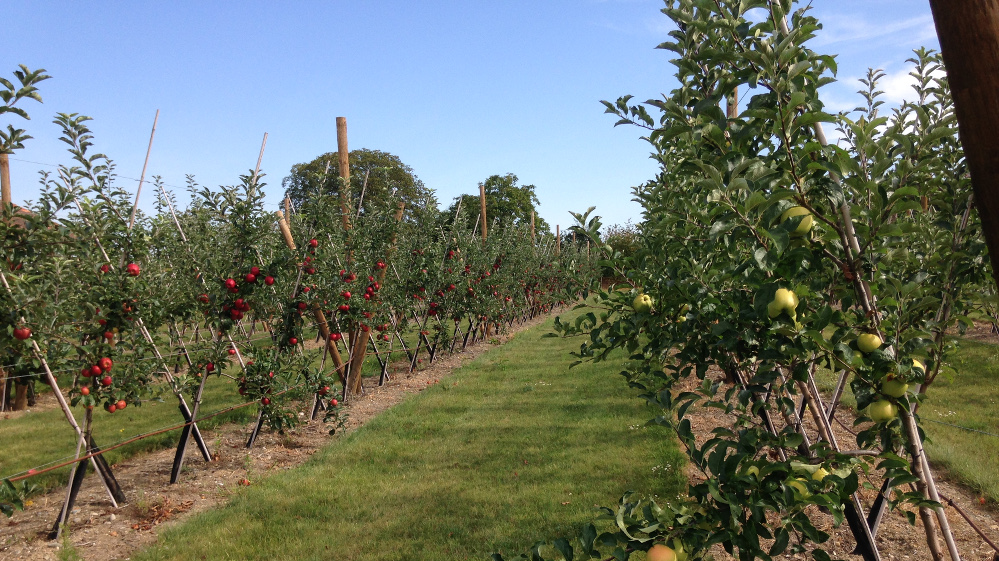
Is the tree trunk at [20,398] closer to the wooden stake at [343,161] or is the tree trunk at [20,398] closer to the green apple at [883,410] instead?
the wooden stake at [343,161]

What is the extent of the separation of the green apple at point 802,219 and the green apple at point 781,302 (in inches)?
6.9

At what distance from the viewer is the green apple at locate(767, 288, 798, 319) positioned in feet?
4.84

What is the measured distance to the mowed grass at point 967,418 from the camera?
14.1 feet

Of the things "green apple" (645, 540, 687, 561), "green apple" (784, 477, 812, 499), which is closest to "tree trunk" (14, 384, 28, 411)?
"green apple" (645, 540, 687, 561)

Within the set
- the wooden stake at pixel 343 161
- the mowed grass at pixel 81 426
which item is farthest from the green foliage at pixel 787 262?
the wooden stake at pixel 343 161

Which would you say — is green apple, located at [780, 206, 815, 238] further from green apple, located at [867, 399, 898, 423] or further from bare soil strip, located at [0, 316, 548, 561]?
bare soil strip, located at [0, 316, 548, 561]

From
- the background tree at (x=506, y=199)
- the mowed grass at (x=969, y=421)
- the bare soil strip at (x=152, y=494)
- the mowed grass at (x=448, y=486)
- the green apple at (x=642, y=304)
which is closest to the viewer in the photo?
the green apple at (x=642, y=304)

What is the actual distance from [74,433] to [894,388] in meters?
8.59

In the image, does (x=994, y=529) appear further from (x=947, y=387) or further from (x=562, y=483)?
(x=947, y=387)

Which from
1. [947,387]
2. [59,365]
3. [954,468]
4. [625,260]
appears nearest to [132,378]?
[59,365]

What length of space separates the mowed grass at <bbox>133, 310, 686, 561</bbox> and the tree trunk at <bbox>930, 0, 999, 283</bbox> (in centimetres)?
301

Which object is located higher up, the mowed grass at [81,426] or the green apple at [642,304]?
the green apple at [642,304]

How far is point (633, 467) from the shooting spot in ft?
15.5

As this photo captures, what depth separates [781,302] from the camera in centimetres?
148
